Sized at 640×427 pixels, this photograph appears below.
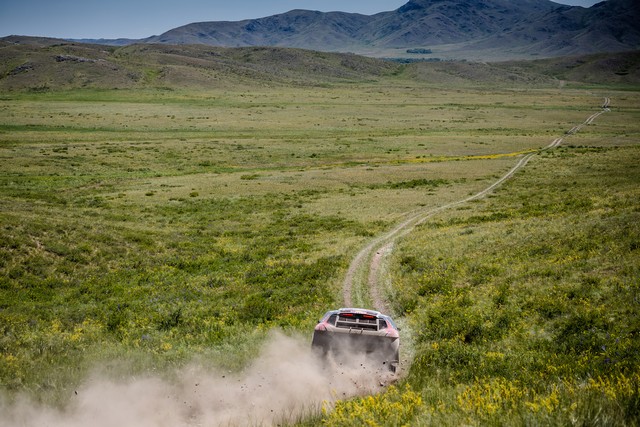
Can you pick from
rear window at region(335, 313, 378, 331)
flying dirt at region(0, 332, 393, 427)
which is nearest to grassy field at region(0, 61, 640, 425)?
flying dirt at region(0, 332, 393, 427)

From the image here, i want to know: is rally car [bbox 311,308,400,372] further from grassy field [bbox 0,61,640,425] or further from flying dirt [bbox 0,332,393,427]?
grassy field [bbox 0,61,640,425]

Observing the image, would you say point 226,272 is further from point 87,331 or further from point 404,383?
point 404,383

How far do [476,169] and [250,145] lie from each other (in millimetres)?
42910

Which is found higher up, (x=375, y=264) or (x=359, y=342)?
(x=359, y=342)

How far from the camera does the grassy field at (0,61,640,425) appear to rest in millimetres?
9609

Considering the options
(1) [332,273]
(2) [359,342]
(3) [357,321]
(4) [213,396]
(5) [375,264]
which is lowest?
(5) [375,264]

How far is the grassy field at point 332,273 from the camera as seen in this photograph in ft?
31.5

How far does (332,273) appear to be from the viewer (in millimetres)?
20906

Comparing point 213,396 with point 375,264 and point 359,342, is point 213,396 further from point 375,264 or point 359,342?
point 375,264

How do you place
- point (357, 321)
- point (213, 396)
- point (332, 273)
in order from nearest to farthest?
point (213, 396) → point (357, 321) → point (332, 273)

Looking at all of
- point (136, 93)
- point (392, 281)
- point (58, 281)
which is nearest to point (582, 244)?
point (392, 281)

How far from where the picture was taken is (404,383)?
10156mm

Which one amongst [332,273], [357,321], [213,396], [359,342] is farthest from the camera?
[332,273]

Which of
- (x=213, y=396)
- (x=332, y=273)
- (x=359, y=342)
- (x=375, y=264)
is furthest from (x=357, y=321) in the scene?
(x=375, y=264)
